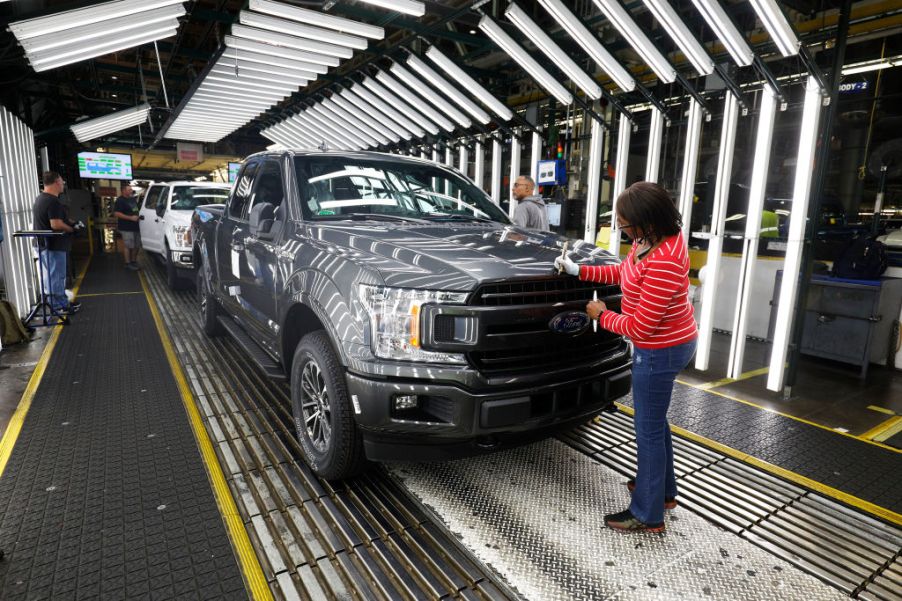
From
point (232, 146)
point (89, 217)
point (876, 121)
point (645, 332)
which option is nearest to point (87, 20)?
point (645, 332)

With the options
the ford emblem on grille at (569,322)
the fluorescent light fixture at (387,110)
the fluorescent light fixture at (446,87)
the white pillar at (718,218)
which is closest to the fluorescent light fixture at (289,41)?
the fluorescent light fixture at (446,87)

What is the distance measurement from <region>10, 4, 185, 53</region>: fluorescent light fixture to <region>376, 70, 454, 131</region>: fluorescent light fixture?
10.1ft

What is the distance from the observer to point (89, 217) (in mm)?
13656

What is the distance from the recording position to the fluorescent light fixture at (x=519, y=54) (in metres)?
5.62

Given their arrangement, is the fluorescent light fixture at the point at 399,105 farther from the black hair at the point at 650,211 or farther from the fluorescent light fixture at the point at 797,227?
the black hair at the point at 650,211

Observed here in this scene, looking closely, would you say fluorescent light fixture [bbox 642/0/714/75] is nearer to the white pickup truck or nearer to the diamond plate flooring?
the diamond plate flooring

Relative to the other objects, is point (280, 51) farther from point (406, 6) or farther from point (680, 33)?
point (680, 33)

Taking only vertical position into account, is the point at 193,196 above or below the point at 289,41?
below

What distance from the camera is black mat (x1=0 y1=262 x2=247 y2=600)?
2125mm

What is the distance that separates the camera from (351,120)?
9703mm

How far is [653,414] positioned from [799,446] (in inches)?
77.0

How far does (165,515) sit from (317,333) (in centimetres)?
114

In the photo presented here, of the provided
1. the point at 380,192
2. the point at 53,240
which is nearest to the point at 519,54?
the point at 380,192

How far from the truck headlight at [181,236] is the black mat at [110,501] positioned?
376 cm
